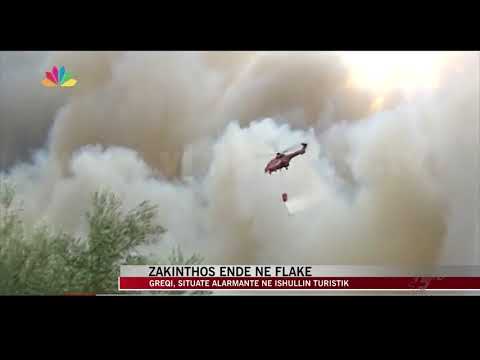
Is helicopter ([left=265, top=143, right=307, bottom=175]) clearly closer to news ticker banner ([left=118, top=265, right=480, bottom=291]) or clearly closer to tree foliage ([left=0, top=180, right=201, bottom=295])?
news ticker banner ([left=118, top=265, right=480, bottom=291])

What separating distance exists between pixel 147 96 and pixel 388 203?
2.28 metres

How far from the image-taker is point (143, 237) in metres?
3.68

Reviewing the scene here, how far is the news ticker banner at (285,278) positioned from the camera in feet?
12.1

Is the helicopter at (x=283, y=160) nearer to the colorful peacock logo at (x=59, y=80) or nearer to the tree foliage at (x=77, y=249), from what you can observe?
the tree foliage at (x=77, y=249)

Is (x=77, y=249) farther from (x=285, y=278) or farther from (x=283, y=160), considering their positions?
(x=283, y=160)

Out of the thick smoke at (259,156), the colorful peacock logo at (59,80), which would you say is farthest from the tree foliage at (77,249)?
the colorful peacock logo at (59,80)

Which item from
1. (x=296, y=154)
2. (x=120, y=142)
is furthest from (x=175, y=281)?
(x=296, y=154)

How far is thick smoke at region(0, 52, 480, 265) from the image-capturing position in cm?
369

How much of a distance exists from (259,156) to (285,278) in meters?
1.07

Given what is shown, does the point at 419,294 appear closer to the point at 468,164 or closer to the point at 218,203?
the point at 468,164

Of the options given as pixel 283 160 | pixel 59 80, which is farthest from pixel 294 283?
pixel 59 80

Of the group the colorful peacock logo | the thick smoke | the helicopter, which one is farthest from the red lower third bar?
the colorful peacock logo

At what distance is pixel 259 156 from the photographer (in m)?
3.71

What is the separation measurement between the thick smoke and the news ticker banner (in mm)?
92
